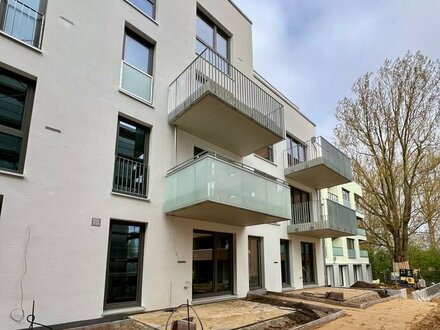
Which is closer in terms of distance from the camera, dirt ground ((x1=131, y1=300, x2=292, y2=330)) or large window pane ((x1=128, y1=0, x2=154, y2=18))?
dirt ground ((x1=131, y1=300, x2=292, y2=330))

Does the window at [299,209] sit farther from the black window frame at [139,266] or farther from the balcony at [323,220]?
the black window frame at [139,266]

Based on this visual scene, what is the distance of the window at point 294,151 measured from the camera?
16.1 m

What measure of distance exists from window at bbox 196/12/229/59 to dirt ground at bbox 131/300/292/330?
8991 mm

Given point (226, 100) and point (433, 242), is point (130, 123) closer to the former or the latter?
point (226, 100)

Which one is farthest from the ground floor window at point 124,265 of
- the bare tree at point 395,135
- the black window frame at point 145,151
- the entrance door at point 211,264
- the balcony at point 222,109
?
the bare tree at point 395,135

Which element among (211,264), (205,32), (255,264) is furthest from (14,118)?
(255,264)

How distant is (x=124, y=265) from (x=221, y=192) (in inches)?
122

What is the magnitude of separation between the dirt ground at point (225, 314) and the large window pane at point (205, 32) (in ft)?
31.7

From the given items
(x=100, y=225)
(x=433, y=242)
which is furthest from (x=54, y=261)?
(x=433, y=242)

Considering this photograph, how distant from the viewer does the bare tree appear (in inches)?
786

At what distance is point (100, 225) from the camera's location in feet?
24.1

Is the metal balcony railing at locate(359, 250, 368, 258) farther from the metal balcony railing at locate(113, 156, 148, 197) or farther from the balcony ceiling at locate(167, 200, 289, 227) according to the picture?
the metal balcony railing at locate(113, 156, 148, 197)

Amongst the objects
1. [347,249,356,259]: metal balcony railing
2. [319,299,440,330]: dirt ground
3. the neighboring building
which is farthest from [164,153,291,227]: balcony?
[347,249,356,259]: metal balcony railing

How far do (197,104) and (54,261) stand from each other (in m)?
5.34
